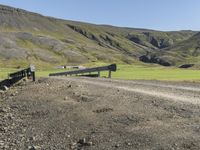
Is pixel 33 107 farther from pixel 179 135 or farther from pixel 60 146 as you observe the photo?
pixel 179 135

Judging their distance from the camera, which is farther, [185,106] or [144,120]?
[185,106]

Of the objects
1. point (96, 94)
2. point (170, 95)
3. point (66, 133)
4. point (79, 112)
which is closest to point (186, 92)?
point (170, 95)

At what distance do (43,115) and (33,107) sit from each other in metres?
2.11

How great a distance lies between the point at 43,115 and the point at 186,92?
7810 millimetres

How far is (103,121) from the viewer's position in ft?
53.5

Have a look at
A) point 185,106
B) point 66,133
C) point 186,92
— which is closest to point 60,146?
point 66,133

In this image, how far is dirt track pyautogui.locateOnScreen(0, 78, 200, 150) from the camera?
536 inches

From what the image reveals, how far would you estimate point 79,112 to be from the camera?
727 inches

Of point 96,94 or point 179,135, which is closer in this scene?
point 179,135

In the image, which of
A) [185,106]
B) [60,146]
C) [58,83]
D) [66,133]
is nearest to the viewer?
[60,146]

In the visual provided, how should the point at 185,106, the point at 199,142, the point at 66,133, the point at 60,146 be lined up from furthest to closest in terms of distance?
1. the point at 185,106
2. the point at 66,133
3. the point at 60,146
4. the point at 199,142

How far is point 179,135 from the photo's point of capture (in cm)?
1332

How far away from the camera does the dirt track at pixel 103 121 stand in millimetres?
13609

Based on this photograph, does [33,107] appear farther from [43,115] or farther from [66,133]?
[66,133]
